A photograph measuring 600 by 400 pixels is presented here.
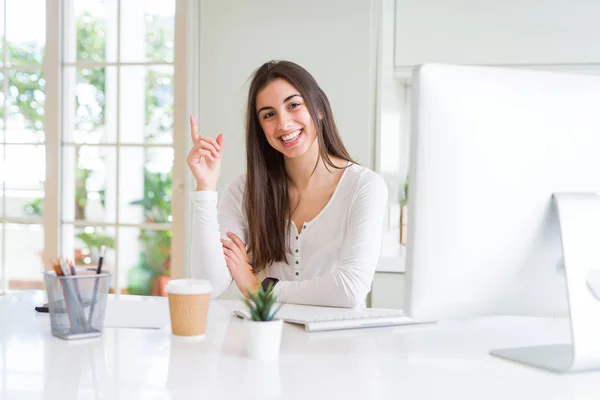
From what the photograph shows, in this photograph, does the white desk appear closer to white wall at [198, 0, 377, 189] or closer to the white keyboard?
the white keyboard

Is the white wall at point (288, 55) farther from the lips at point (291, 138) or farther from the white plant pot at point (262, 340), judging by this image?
the white plant pot at point (262, 340)

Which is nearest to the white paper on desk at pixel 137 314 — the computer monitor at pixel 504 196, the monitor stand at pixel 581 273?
the computer monitor at pixel 504 196

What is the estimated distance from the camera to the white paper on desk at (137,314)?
4.41 feet

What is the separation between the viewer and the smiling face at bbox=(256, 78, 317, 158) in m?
1.97

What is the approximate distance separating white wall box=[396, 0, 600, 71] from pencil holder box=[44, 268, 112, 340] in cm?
214

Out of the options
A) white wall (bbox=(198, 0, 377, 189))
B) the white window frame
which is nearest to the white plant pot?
white wall (bbox=(198, 0, 377, 189))

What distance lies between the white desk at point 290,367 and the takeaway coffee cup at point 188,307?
1.2 inches

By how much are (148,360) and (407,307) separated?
0.42m

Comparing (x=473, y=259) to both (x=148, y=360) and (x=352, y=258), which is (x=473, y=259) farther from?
(x=352, y=258)

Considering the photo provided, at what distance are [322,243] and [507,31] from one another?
161 centimetres

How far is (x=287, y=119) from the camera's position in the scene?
197 cm

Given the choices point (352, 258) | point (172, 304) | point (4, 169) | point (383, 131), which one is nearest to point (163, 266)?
point (4, 169)

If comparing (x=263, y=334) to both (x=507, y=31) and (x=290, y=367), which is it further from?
(x=507, y=31)

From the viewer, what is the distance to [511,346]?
48.0 inches
